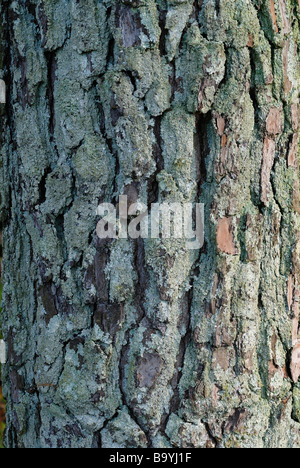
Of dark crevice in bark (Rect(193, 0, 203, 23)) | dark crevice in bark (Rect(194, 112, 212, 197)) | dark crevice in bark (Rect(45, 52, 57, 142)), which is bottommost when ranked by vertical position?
dark crevice in bark (Rect(194, 112, 212, 197))

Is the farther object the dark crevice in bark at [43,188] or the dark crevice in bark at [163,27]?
the dark crevice in bark at [43,188]

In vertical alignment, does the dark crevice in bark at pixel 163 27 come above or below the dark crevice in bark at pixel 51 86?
above

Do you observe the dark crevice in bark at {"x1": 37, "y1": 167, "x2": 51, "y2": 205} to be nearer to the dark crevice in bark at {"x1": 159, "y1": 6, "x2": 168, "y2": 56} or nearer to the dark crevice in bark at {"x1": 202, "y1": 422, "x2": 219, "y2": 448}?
the dark crevice in bark at {"x1": 159, "y1": 6, "x2": 168, "y2": 56}

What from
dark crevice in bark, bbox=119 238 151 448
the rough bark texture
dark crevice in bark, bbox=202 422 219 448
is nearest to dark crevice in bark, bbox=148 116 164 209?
the rough bark texture

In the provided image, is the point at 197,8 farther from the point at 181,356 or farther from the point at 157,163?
the point at 181,356

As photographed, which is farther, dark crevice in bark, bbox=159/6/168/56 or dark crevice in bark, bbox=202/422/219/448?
dark crevice in bark, bbox=202/422/219/448

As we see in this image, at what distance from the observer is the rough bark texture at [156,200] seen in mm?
1188

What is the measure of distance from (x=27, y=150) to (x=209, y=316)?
62 centimetres

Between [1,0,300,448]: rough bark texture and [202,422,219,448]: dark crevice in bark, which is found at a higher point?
[1,0,300,448]: rough bark texture

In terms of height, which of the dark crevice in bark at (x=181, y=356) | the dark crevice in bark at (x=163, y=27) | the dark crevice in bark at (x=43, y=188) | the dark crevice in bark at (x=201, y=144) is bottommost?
the dark crevice in bark at (x=181, y=356)

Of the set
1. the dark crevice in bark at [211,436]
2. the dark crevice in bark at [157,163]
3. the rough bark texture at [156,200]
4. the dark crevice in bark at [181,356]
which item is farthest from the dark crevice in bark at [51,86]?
the dark crevice in bark at [211,436]

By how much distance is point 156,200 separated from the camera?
1217mm

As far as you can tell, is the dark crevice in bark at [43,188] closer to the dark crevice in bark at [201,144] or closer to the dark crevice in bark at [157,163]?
the dark crevice in bark at [157,163]

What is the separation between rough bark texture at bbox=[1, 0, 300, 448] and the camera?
1.19m
